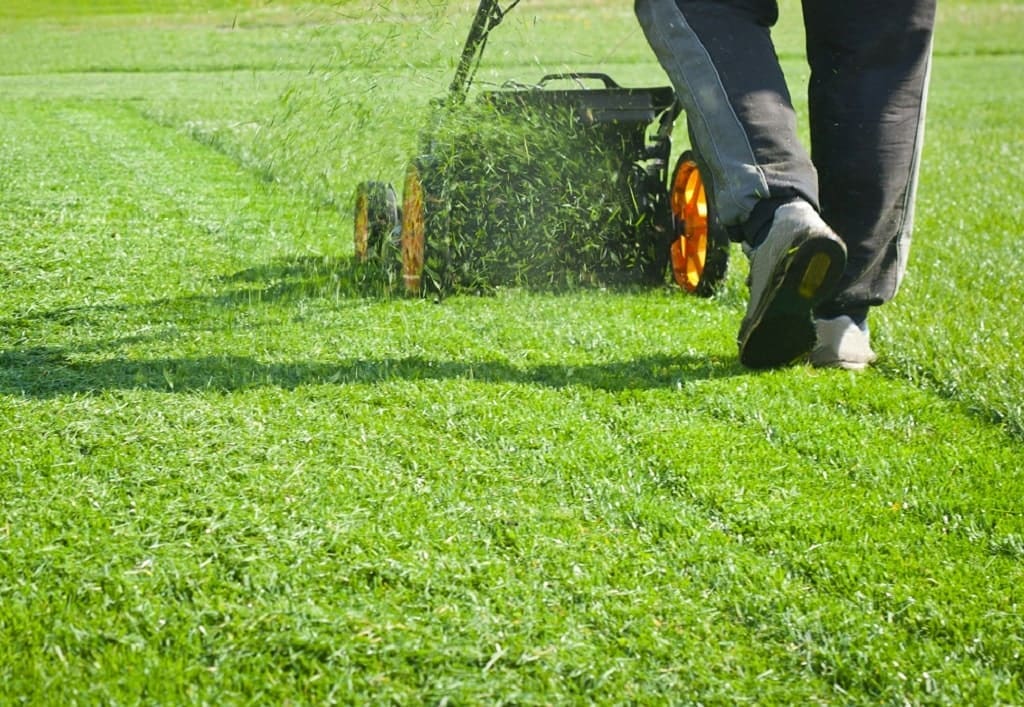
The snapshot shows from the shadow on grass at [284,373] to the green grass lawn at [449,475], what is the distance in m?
0.01

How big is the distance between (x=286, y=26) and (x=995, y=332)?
2278cm

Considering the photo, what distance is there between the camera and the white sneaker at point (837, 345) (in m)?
3.29

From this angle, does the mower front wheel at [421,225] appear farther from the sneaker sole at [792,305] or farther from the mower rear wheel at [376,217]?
the sneaker sole at [792,305]

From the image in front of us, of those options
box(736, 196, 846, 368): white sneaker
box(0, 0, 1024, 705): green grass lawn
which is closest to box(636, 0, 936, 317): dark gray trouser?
box(736, 196, 846, 368): white sneaker

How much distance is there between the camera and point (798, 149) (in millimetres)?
2770

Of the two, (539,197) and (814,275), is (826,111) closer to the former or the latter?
(814,275)

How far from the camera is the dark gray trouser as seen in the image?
2.74m

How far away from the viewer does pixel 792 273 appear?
A: 104 inches

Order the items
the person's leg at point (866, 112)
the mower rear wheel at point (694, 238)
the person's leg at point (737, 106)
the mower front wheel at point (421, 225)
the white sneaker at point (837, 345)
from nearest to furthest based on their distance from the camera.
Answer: the person's leg at point (737, 106)
the person's leg at point (866, 112)
the white sneaker at point (837, 345)
the mower front wheel at point (421, 225)
the mower rear wheel at point (694, 238)

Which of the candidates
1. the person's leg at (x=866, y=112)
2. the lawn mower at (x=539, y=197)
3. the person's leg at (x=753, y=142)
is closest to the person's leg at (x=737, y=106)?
the person's leg at (x=753, y=142)

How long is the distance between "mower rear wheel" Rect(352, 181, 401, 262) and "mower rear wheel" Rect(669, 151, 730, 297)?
0.92 meters

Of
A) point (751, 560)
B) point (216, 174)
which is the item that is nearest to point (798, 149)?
point (751, 560)

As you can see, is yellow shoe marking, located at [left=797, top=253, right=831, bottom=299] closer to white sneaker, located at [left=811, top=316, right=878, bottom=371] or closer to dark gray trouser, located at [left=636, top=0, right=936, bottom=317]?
dark gray trouser, located at [left=636, top=0, right=936, bottom=317]

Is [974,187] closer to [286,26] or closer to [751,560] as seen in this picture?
[751,560]
